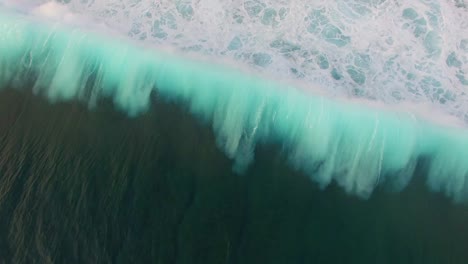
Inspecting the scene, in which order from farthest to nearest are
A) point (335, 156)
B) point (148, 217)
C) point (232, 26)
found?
point (232, 26), point (335, 156), point (148, 217)

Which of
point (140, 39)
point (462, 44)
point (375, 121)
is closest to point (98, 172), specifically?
point (140, 39)

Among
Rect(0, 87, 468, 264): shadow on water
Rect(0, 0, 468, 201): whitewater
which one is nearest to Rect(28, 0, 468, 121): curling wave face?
Rect(0, 0, 468, 201): whitewater

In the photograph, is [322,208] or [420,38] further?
[420,38]

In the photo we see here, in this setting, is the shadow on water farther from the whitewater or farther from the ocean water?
the whitewater

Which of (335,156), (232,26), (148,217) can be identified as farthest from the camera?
(232,26)

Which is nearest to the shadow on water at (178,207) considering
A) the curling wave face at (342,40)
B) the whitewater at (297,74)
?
the whitewater at (297,74)

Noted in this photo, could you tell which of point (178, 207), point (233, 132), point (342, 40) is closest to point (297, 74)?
point (342, 40)

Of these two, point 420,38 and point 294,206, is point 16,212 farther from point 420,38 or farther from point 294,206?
point 420,38

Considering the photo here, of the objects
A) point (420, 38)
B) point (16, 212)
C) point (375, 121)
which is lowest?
point (16, 212)

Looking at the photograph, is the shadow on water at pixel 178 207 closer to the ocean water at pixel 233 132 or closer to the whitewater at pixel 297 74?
the ocean water at pixel 233 132
